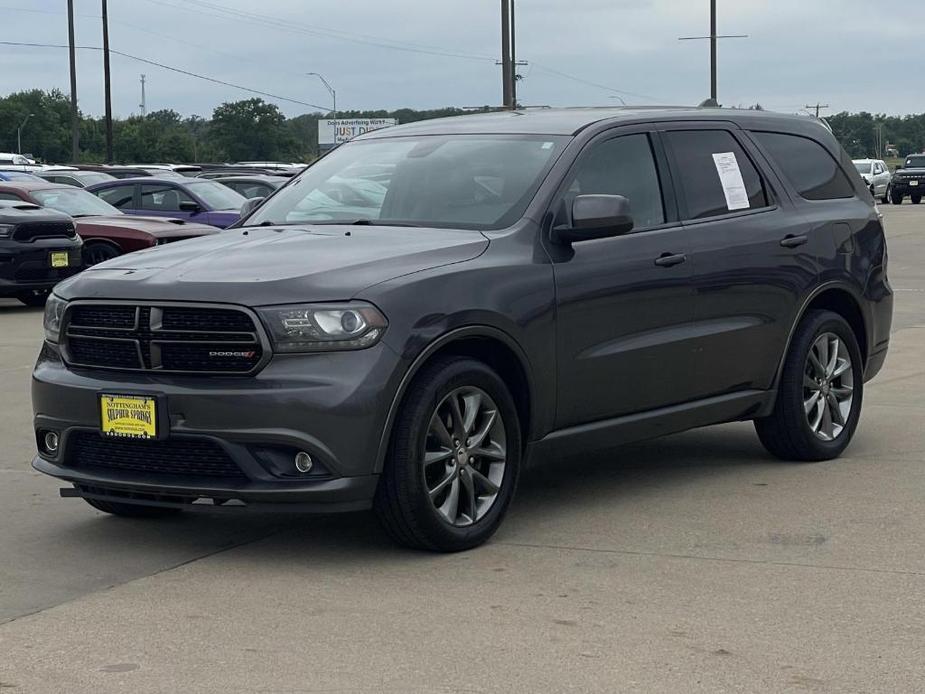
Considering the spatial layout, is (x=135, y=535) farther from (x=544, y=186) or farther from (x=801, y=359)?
(x=801, y=359)

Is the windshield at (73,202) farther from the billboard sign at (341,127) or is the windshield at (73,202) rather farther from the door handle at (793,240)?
the billboard sign at (341,127)

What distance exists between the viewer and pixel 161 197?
77.6ft

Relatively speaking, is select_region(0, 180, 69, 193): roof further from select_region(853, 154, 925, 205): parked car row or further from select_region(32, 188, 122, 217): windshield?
select_region(853, 154, 925, 205): parked car row

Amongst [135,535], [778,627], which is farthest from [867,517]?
[135,535]

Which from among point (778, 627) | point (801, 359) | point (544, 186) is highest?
point (544, 186)

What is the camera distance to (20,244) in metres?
18.2

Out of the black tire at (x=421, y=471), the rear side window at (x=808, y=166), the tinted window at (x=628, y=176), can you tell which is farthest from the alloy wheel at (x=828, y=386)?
the black tire at (x=421, y=471)

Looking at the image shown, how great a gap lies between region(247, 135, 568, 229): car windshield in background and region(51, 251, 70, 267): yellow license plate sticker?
36.7 ft

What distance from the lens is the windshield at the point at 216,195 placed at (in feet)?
76.8

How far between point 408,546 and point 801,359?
2730 millimetres

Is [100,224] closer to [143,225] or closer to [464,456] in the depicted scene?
[143,225]

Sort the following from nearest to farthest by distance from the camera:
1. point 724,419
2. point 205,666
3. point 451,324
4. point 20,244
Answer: point 205,666 → point 451,324 → point 724,419 → point 20,244

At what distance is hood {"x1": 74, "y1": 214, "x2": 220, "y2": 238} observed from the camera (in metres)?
20.1

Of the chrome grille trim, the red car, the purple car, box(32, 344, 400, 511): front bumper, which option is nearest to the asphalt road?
box(32, 344, 400, 511): front bumper
